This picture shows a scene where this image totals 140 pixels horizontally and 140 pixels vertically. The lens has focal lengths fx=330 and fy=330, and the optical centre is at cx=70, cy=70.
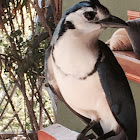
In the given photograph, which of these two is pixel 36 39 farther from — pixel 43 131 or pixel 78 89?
pixel 78 89

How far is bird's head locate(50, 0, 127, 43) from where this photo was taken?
43 centimetres

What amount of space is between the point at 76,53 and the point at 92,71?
40 millimetres

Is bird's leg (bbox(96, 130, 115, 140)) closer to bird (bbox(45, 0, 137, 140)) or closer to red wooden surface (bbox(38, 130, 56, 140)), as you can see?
bird (bbox(45, 0, 137, 140))

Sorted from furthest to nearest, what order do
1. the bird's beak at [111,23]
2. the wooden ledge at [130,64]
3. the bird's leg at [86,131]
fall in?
1. the wooden ledge at [130,64]
2. the bird's leg at [86,131]
3. the bird's beak at [111,23]

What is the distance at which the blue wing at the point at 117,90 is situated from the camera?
484 millimetres

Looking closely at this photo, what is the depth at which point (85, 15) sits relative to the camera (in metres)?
0.44

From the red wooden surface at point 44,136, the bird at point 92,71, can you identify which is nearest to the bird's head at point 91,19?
the bird at point 92,71

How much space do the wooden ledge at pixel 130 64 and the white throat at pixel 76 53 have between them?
226mm

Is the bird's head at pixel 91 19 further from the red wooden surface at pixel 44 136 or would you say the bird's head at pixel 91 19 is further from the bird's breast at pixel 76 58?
the red wooden surface at pixel 44 136

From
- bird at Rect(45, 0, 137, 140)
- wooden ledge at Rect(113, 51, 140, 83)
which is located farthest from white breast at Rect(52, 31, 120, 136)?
wooden ledge at Rect(113, 51, 140, 83)

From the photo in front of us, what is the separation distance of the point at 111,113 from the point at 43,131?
291mm

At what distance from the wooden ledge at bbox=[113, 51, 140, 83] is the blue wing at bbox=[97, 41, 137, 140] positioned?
19 centimetres

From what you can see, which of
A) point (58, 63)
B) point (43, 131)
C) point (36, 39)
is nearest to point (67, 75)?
point (58, 63)

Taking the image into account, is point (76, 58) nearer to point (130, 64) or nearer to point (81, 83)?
point (81, 83)
